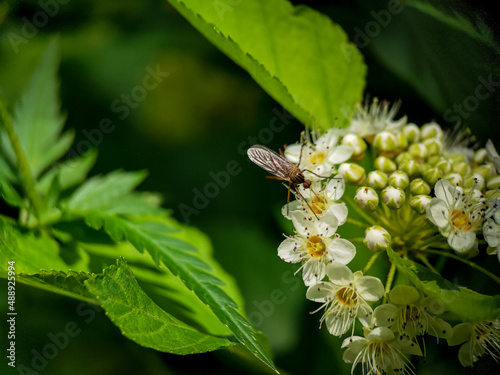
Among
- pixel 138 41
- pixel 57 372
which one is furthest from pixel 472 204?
pixel 138 41

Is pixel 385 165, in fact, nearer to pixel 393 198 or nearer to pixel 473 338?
pixel 393 198

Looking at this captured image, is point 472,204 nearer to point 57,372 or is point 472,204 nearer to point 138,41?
point 57,372

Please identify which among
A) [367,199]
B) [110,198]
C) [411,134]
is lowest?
[110,198]

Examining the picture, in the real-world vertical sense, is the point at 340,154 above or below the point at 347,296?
above

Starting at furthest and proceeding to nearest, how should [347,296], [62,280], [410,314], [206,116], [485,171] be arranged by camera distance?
[206,116]
[485,171]
[347,296]
[410,314]
[62,280]

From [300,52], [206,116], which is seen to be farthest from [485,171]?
[206,116]

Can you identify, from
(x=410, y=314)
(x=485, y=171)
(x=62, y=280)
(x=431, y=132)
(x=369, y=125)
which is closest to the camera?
(x=62, y=280)

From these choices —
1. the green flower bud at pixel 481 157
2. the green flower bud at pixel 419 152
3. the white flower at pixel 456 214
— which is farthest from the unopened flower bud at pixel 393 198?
the green flower bud at pixel 481 157
